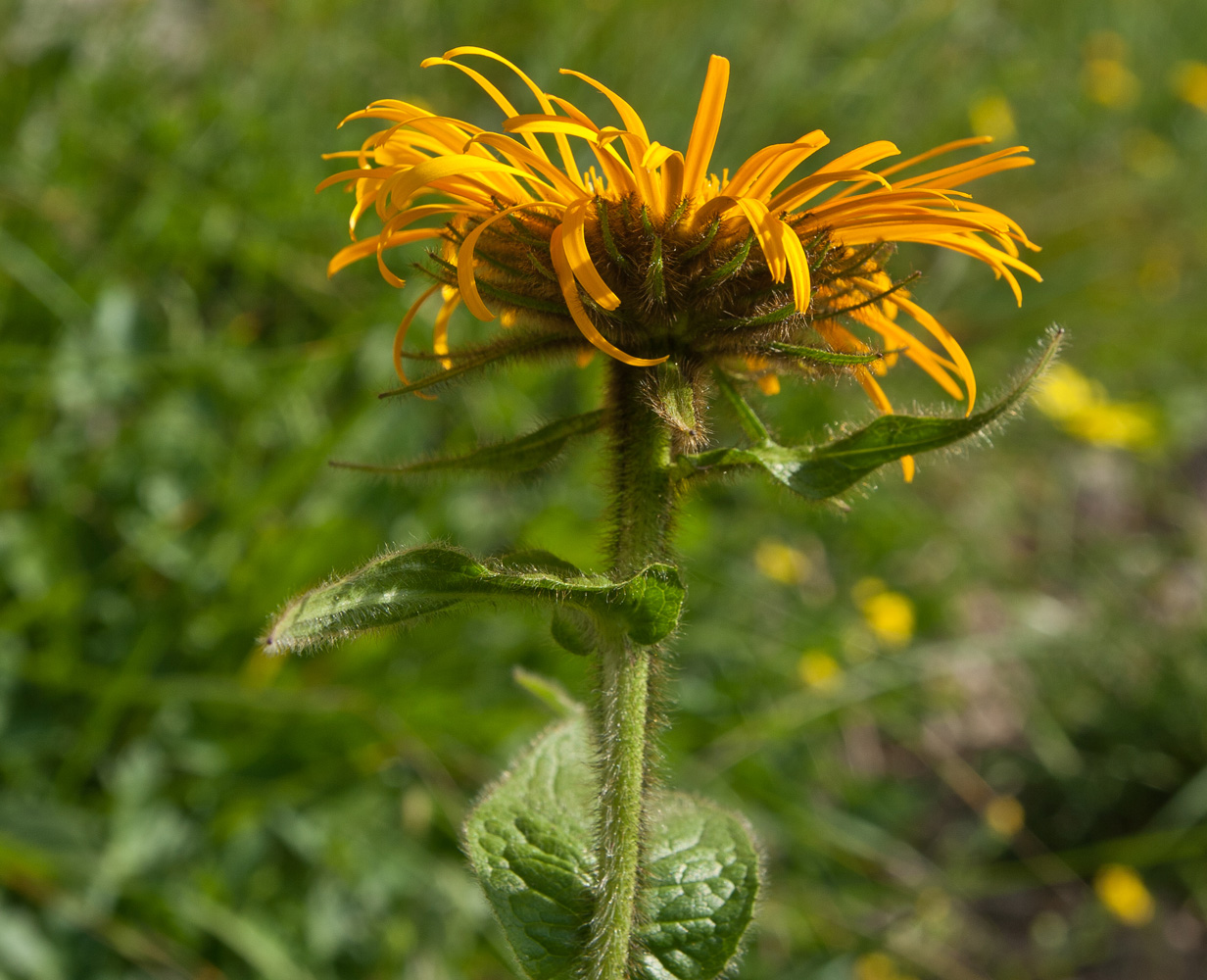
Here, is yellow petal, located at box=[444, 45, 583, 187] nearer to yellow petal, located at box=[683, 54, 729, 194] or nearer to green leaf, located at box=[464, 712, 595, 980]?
yellow petal, located at box=[683, 54, 729, 194]

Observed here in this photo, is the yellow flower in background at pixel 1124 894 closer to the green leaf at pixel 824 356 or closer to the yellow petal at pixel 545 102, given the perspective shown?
the green leaf at pixel 824 356

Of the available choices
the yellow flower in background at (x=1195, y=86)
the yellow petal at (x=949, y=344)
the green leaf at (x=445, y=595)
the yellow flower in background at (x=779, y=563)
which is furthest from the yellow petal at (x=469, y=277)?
the yellow flower in background at (x=1195, y=86)

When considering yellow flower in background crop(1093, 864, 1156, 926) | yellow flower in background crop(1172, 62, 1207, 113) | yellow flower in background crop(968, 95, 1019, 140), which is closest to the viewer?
yellow flower in background crop(1093, 864, 1156, 926)

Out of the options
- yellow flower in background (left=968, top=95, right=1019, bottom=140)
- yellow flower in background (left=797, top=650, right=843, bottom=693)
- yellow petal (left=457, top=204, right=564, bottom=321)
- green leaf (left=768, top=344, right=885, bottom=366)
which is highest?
yellow flower in background (left=968, top=95, right=1019, bottom=140)

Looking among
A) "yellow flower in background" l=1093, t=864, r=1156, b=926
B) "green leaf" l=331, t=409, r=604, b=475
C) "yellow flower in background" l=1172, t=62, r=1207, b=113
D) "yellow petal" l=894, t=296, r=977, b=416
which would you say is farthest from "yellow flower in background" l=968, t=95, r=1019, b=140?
"green leaf" l=331, t=409, r=604, b=475

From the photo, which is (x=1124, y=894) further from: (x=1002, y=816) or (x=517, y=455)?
(x=517, y=455)

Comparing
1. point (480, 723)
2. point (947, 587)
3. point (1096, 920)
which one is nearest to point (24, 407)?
point (480, 723)

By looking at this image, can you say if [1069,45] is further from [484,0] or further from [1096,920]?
[1096,920]
